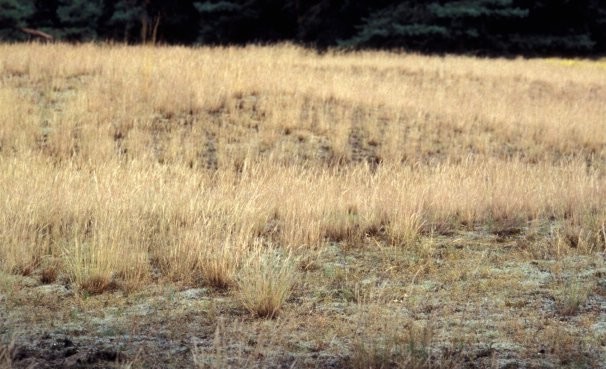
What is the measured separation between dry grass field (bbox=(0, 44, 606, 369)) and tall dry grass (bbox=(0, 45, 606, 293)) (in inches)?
1.5

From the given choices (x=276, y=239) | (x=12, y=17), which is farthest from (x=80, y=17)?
(x=276, y=239)

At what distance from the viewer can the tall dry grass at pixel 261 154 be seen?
20.8 feet

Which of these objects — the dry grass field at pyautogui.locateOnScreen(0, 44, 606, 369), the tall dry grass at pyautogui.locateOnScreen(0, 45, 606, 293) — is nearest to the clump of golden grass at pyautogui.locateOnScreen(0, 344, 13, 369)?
the dry grass field at pyautogui.locateOnScreen(0, 44, 606, 369)

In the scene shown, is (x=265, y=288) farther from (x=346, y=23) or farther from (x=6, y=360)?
(x=346, y=23)

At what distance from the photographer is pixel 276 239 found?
6820mm

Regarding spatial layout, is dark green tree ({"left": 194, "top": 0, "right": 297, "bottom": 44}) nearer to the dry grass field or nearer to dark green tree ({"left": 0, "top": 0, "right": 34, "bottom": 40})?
dark green tree ({"left": 0, "top": 0, "right": 34, "bottom": 40})

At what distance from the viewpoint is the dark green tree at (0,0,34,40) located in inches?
1222

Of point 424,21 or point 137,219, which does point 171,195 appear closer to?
point 137,219

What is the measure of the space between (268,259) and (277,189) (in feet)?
8.94

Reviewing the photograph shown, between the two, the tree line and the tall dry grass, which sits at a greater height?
the tree line

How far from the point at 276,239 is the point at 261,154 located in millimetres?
5182

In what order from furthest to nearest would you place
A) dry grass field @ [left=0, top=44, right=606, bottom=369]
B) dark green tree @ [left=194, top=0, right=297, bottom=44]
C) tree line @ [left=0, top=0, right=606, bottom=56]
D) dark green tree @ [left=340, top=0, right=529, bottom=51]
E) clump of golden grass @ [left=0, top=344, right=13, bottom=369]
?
dark green tree @ [left=194, top=0, right=297, bottom=44]
tree line @ [left=0, top=0, right=606, bottom=56]
dark green tree @ [left=340, top=0, right=529, bottom=51]
dry grass field @ [left=0, top=44, right=606, bottom=369]
clump of golden grass @ [left=0, top=344, right=13, bottom=369]

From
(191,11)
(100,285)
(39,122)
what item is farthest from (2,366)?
(191,11)

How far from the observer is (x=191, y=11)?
35969mm
